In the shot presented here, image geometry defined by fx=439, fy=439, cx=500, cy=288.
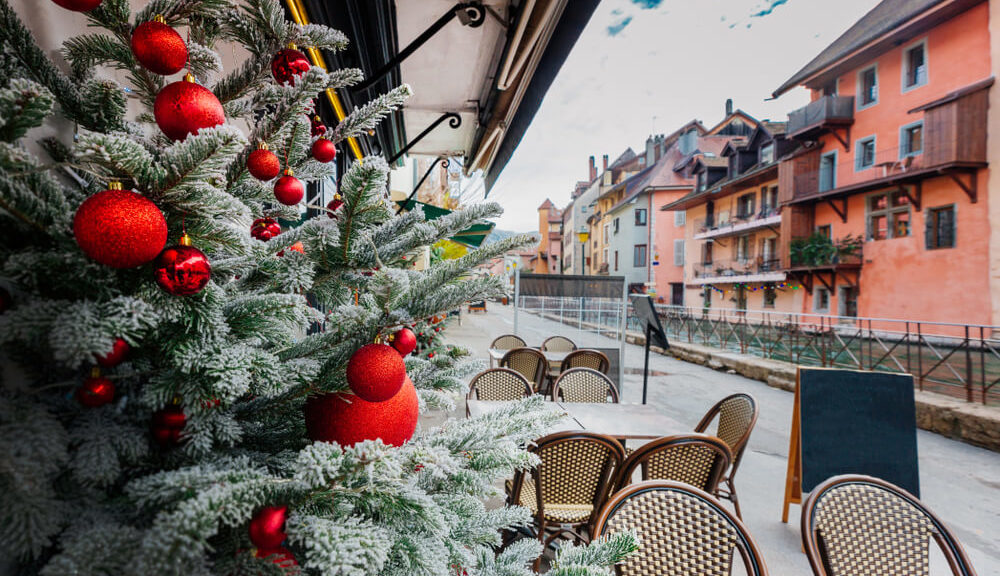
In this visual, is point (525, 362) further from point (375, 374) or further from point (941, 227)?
point (941, 227)

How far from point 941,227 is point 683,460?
68.5 feet

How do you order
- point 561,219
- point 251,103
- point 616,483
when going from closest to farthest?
point 251,103 < point 616,483 < point 561,219

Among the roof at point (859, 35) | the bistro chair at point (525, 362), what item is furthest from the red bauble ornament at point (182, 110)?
the roof at point (859, 35)

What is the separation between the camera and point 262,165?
78cm

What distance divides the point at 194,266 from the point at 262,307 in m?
0.12

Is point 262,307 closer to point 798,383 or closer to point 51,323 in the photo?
point 51,323

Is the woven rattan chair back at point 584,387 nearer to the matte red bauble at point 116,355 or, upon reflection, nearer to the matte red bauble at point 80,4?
the matte red bauble at point 116,355

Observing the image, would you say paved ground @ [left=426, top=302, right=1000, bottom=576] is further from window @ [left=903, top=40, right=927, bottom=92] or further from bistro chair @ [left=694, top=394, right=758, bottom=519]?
window @ [left=903, top=40, right=927, bottom=92]

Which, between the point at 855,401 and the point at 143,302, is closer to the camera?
the point at 143,302

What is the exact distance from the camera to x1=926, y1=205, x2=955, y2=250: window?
1614 cm

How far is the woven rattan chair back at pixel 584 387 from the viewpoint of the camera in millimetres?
4703

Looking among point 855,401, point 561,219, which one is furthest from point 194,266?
point 561,219

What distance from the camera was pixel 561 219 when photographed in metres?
73.2

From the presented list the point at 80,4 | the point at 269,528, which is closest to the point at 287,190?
the point at 80,4
